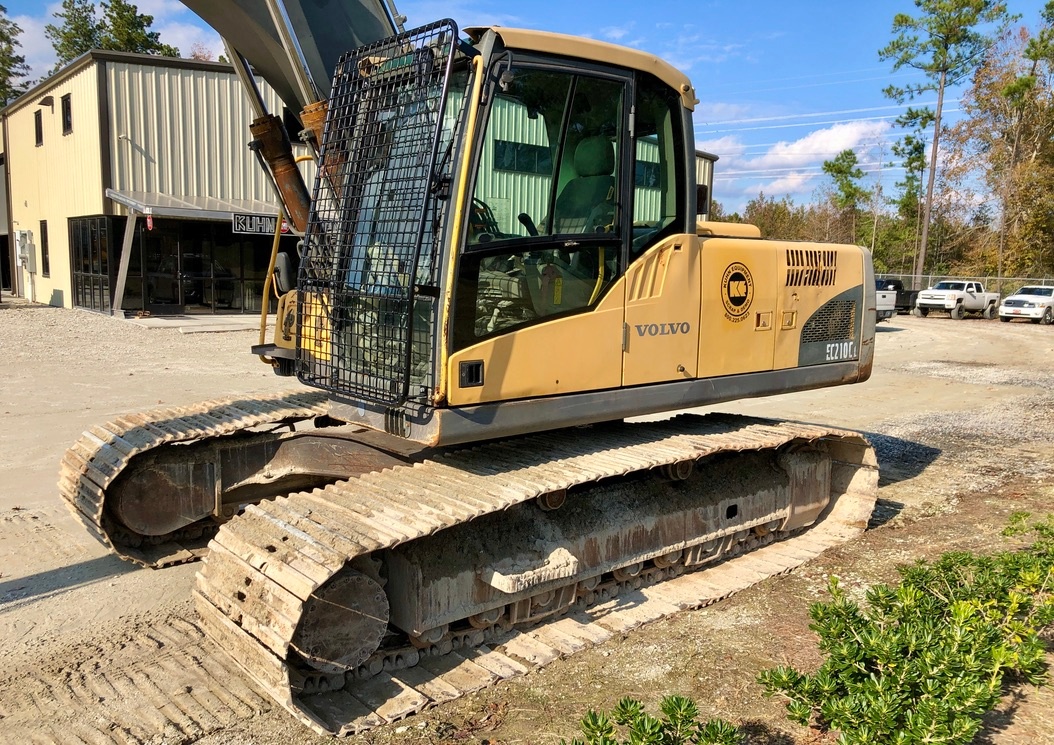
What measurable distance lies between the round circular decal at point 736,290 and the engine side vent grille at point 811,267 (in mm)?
488

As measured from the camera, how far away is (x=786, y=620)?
486 centimetres

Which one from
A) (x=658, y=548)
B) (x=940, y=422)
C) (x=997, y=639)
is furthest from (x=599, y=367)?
(x=940, y=422)

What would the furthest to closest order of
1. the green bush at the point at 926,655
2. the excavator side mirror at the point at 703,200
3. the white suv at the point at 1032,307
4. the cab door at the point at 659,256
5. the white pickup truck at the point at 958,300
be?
the white pickup truck at the point at 958,300
the white suv at the point at 1032,307
the excavator side mirror at the point at 703,200
the cab door at the point at 659,256
the green bush at the point at 926,655

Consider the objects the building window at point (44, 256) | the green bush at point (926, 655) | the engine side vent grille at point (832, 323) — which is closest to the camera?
the green bush at point (926, 655)

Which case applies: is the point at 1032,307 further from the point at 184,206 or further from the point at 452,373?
the point at 452,373

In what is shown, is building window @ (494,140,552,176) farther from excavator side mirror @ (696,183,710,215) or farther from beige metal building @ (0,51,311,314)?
beige metal building @ (0,51,311,314)

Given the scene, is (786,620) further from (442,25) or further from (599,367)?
(442,25)

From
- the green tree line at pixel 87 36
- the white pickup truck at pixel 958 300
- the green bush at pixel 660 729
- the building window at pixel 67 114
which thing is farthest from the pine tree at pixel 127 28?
the green bush at pixel 660 729

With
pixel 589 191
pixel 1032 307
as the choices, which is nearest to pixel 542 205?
pixel 589 191

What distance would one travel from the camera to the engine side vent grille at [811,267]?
581cm

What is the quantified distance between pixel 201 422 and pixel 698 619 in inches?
127

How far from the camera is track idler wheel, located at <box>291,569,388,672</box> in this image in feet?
11.8

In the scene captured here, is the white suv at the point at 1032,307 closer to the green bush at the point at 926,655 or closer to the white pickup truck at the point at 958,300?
the white pickup truck at the point at 958,300

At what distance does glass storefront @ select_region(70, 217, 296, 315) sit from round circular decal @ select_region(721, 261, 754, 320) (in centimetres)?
1720
